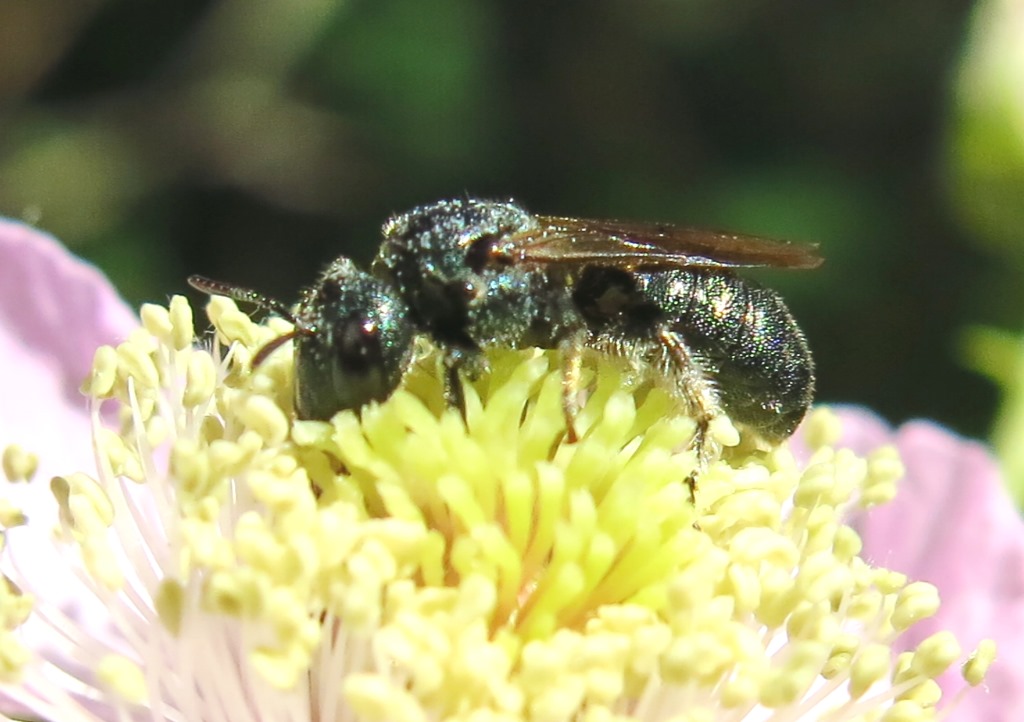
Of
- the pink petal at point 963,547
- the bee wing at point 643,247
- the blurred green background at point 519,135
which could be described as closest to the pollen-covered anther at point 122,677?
the bee wing at point 643,247

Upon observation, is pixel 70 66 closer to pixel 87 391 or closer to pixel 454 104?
pixel 454 104

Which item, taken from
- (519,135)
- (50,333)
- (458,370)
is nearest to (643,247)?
(458,370)

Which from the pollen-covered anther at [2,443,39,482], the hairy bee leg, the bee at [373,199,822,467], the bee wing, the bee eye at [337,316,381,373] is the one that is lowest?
the pollen-covered anther at [2,443,39,482]

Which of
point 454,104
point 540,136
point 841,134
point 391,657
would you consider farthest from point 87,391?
point 841,134

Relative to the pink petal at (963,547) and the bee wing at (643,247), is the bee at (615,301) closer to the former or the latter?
the bee wing at (643,247)

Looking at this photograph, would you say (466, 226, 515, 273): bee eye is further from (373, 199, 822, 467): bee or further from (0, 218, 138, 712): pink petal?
(0, 218, 138, 712): pink petal

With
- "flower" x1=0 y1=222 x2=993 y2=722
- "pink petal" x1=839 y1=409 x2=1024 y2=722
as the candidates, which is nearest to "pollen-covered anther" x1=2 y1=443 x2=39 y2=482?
"flower" x1=0 y1=222 x2=993 y2=722
